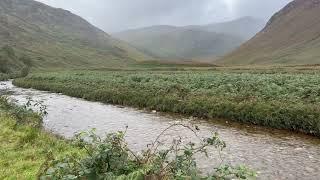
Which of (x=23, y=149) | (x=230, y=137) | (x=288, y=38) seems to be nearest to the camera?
(x=23, y=149)

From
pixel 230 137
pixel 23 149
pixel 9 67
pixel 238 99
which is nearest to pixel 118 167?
pixel 23 149

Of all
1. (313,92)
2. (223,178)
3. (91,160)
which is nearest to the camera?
(223,178)

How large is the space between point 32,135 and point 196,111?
14329 millimetres

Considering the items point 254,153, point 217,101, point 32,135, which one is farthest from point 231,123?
point 32,135

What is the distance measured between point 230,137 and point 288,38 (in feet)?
499

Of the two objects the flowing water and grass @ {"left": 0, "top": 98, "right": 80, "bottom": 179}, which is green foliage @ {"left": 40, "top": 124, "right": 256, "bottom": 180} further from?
the flowing water

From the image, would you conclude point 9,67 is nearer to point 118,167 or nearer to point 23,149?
point 23,149

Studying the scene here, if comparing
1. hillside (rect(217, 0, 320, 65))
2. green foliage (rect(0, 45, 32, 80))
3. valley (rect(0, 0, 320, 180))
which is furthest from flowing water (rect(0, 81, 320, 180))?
hillside (rect(217, 0, 320, 65))

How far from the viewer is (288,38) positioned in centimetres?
16462

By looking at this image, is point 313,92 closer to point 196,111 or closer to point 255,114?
point 255,114

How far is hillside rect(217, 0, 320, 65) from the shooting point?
14000cm

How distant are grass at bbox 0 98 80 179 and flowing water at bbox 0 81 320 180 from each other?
3958 millimetres

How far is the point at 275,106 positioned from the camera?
81.6 ft

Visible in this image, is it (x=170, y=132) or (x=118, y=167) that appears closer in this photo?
(x=118, y=167)
